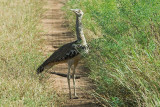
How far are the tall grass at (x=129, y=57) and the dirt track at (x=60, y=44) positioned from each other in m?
0.42

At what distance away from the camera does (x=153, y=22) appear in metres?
6.36

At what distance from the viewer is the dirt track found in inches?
250

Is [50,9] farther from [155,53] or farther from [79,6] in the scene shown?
[155,53]

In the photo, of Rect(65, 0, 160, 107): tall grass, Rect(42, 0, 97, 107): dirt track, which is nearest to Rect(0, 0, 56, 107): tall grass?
Rect(42, 0, 97, 107): dirt track

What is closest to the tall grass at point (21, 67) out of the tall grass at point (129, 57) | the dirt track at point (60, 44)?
the dirt track at point (60, 44)

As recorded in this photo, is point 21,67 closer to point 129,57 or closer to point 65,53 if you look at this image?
point 65,53

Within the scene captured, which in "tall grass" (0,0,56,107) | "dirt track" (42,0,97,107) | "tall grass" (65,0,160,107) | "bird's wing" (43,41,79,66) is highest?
"tall grass" (65,0,160,107)

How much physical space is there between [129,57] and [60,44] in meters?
5.02

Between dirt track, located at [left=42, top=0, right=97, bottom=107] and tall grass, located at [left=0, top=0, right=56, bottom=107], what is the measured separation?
36cm

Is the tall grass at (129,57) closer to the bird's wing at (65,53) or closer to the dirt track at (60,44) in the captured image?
the bird's wing at (65,53)

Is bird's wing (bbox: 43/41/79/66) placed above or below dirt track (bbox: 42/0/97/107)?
above

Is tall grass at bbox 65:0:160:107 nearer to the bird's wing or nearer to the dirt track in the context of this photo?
the bird's wing

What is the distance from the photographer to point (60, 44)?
9969 mm

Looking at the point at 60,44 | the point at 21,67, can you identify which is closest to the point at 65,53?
the point at 21,67
